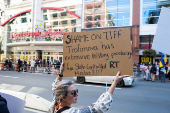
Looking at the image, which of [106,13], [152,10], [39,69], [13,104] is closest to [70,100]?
[13,104]

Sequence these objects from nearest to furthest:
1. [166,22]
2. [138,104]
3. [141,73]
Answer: [166,22], [138,104], [141,73]

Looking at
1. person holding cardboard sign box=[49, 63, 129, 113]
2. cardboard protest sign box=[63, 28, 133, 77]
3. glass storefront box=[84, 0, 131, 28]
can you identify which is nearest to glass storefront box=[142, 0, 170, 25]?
glass storefront box=[84, 0, 131, 28]

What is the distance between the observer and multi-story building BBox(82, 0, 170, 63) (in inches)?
843

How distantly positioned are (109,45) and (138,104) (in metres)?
4.81

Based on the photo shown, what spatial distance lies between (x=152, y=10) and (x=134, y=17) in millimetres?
2881

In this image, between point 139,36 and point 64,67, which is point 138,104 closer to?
point 64,67

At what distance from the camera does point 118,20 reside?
2289 cm

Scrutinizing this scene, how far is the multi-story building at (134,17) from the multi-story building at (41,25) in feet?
14.9

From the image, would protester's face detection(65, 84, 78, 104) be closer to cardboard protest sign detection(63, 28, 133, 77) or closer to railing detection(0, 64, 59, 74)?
cardboard protest sign detection(63, 28, 133, 77)

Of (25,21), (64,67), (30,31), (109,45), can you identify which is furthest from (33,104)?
(25,21)

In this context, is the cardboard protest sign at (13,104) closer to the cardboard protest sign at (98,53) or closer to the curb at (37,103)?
the cardboard protest sign at (98,53)

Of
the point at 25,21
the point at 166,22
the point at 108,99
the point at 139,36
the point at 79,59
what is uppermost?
the point at 25,21

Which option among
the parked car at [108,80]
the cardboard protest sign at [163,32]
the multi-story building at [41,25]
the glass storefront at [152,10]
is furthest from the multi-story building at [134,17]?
the cardboard protest sign at [163,32]

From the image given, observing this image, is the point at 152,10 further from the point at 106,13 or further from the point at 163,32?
the point at 163,32
